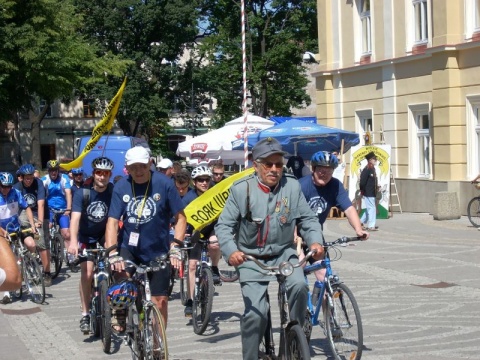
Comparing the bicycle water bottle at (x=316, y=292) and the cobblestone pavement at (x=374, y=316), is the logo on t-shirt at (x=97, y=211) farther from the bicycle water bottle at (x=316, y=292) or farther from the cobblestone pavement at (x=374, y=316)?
the bicycle water bottle at (x=316, y=292)

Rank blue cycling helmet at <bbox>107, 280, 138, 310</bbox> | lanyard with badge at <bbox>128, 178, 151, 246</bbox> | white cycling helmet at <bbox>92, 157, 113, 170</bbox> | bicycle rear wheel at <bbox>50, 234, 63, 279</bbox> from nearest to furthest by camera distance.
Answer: blue cycling helmet at <bbox>107, 280, 138, 310</bbox> < lanyard with badge at <bbox>128, 178, 151, 246</bbox> < white cycling helmet at <bbox>92, 157, 113, 170</bbox> < bicycle rear wheel at <bbox>50, 234, 63, 279</bbox>

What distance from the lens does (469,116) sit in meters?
24.8

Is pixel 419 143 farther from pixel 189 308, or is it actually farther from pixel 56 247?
pixel 189 308

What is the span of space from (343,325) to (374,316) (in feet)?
9.42

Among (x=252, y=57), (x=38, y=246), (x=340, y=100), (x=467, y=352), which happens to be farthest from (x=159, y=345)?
(x=252, y=57)

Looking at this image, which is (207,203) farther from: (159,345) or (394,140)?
(394,140)

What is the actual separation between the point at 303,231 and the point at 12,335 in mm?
4676

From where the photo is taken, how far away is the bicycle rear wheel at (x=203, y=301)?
1018 centimetres

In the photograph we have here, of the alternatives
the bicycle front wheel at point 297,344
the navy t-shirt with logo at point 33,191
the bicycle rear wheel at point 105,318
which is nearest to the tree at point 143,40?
the navy t-shirt with logo at point 33,191

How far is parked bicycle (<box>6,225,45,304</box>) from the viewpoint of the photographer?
1322cm

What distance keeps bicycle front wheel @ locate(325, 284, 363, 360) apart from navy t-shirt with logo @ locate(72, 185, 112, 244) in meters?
3.03

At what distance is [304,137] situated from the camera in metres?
24.4

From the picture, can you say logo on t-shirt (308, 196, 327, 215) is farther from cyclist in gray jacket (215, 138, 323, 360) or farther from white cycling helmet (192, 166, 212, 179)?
white cycling helmet (192, 166, 212, 179)

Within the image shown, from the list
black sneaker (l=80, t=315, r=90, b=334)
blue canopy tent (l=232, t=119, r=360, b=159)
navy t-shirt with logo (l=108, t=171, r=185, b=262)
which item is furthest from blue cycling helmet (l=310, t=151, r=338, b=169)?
blue canopy tent (l=232, t=119, r=360, b=159)
